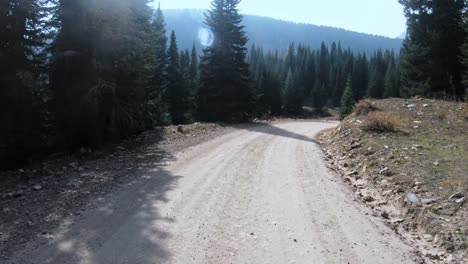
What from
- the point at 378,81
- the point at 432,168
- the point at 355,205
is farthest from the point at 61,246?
the point at 378,81

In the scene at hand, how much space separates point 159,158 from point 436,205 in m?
8.05

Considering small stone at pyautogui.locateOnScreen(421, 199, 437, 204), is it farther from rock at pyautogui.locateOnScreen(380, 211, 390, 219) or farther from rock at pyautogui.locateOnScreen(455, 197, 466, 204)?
rock at pyautogui.locateOnScreen(380, 211, 390, 219)

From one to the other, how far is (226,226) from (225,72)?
23659 mm

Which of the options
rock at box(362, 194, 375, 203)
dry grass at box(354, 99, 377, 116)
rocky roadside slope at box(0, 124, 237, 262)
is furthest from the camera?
dry grass at box(354, 99, 377, 116)

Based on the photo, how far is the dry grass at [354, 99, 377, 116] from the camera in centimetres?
1630

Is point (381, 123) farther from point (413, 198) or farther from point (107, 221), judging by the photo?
point (107, 221)

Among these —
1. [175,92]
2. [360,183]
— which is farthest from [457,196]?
[175,92]

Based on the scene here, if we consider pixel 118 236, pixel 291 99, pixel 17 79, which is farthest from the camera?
pixel 291 99

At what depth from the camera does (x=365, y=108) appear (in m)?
16.5

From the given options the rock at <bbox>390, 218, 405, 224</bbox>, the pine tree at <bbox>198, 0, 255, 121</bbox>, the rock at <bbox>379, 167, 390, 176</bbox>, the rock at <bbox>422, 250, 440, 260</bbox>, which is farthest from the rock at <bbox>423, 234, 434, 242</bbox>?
the pine tree at <bbox>198, 0, 255, 121</bbox>

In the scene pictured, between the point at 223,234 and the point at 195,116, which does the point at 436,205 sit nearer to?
the point at 223,234

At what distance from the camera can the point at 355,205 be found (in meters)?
7.21

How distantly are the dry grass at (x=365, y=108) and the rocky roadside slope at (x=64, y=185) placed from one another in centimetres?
751

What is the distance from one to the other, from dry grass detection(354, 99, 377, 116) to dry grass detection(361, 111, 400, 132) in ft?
9.74
